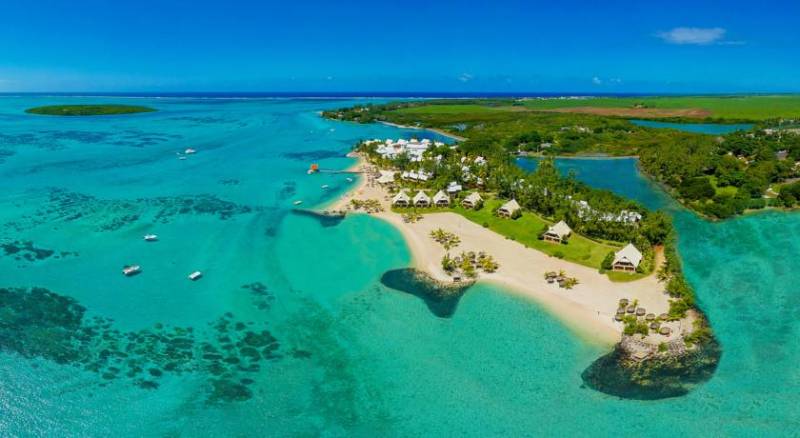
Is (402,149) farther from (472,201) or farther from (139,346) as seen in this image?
(139,346)

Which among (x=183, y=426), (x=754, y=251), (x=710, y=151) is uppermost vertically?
(x=710, y=151)

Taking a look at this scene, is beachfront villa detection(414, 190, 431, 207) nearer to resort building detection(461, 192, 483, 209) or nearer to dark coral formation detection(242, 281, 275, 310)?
resort building detection(461, 192, 483, 209)

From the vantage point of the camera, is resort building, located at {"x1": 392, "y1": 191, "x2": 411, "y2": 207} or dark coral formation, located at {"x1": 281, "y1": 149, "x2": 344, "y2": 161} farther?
dark coral formation, located at {"x1": 281, "y1": 149, "x2": 344, "y2": 161}

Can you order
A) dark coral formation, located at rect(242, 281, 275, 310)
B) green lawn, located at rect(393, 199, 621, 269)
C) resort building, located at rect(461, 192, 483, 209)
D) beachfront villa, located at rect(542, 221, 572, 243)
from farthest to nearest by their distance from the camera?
resort building, located at rect(461, 192, 483, 209)
beachfront villa, located at rect(542, 221, 572, 243)
green lawn, located at rect(393, 199, 621, 269)
dark coral formation, located at rect(242, 281, 275, 310)

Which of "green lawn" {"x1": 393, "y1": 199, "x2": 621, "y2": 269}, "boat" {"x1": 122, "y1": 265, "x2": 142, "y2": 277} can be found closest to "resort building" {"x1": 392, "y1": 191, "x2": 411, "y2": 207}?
"green lawn" {"x1": 393, "y1": 199, "x2": 621, "y2": 269}

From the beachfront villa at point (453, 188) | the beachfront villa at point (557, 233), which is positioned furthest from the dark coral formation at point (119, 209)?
the beachfront villa at point (557, 233)

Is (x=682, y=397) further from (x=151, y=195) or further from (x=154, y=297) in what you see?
(x=151, y=195)

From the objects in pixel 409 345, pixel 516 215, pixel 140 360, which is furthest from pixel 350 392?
pixel 516 215
